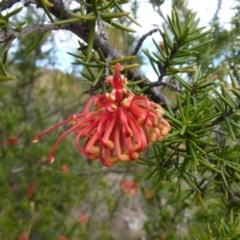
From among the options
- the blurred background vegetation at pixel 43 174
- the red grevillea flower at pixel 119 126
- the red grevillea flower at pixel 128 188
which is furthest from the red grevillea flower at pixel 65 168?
the red grevillea flower at pixel 119 126

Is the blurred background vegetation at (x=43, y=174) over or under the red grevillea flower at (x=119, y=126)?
under

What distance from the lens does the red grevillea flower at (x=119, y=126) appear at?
2.21 feet

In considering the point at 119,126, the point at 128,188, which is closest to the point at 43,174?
the point at 128,188

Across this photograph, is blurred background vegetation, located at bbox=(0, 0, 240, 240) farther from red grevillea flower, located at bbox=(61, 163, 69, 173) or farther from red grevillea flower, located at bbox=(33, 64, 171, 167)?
red grevillea flower, located at bbox=(33, 64, 171, 167)

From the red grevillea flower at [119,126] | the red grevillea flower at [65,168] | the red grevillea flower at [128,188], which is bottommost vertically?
the red grevillea flower at [128,188]

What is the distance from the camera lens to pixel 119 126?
699mm

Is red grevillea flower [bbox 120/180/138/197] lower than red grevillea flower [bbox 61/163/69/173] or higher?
lower

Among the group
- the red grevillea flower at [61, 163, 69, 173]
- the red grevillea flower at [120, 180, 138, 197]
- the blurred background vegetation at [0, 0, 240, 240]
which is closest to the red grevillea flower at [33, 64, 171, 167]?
the blurred background vegetation at [0, 0, 240, 240]

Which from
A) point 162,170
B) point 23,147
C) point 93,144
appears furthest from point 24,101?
point 93,144

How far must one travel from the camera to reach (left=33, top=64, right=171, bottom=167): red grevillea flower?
673mm

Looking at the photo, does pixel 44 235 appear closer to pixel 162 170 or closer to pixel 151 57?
pixel 162 170

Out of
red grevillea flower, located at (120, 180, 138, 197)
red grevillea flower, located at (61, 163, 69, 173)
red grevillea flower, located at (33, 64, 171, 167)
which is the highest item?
red grevillea flower, located at (33, 64, 171, 167)

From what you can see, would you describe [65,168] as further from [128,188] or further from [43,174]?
[128,188]

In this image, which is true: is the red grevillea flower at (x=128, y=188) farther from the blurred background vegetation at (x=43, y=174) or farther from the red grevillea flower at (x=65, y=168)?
the red grevillea flower at (x=65, y=168)
